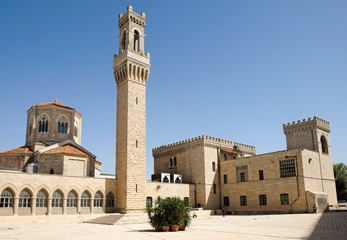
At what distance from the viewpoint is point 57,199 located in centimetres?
2675

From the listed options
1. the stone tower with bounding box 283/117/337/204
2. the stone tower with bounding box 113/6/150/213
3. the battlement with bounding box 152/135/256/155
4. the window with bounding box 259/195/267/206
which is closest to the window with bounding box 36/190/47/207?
the stone tower with bounding box 113/6/150/213

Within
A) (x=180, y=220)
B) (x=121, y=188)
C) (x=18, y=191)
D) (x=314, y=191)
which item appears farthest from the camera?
(x=314, y=191)

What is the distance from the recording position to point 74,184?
1091 inches

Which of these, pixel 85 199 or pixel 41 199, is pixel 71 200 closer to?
pixel 85 199

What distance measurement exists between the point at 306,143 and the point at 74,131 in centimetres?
2901

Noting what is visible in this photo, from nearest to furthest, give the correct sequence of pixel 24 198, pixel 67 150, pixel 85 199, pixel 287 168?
pixel 24 198 < pixel 85 199 < pixel 67 150 < pixel 287 168

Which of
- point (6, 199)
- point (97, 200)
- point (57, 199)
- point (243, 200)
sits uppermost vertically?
point (6, 199)

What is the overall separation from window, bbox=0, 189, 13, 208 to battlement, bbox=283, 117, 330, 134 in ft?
106

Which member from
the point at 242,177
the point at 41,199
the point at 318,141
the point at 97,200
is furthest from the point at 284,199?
the point at 41,199

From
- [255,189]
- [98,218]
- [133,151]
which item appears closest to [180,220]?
[98,218]

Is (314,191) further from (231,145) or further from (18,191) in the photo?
(18,191)

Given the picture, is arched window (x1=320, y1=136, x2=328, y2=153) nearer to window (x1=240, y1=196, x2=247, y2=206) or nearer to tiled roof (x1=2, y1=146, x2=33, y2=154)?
window (x1=240, y1=196, x2=247, y2=206)

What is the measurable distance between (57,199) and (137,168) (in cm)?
774

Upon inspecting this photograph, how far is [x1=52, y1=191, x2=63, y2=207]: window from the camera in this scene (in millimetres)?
26517
